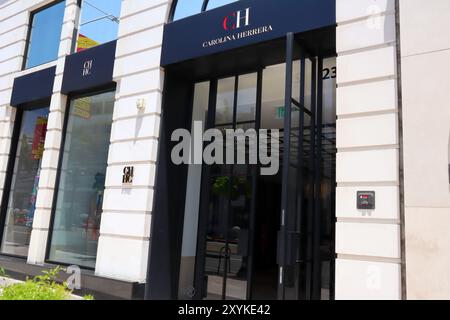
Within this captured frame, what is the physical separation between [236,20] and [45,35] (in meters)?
6.45

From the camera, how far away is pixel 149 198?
687 centimetres

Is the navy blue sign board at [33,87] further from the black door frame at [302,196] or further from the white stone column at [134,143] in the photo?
the black door frame at [302,196]

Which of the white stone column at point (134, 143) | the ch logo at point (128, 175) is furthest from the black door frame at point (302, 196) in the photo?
the ch logo at point (128, 175)

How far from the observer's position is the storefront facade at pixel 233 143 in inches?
182

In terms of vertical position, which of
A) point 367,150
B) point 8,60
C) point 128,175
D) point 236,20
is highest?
point 8,60

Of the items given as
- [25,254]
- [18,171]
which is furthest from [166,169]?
[18,171]

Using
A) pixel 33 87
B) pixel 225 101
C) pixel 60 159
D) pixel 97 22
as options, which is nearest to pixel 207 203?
pixel 225 101

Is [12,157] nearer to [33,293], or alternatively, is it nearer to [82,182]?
[82,182]

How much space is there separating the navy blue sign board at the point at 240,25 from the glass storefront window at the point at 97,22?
2.08 metres

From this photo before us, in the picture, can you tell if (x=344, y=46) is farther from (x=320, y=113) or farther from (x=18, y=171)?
(x=18, y=171)

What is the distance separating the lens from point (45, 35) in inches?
407

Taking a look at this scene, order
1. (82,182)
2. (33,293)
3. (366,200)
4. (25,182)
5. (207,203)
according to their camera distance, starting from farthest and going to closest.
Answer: (25,182) < (82,182) < (207,203) < (366,200) < (33,293)

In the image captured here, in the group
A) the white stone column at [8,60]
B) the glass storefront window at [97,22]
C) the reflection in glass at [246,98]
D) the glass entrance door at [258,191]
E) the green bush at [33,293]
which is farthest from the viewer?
the white stone column at [8,60]

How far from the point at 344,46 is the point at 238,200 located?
121 inches
